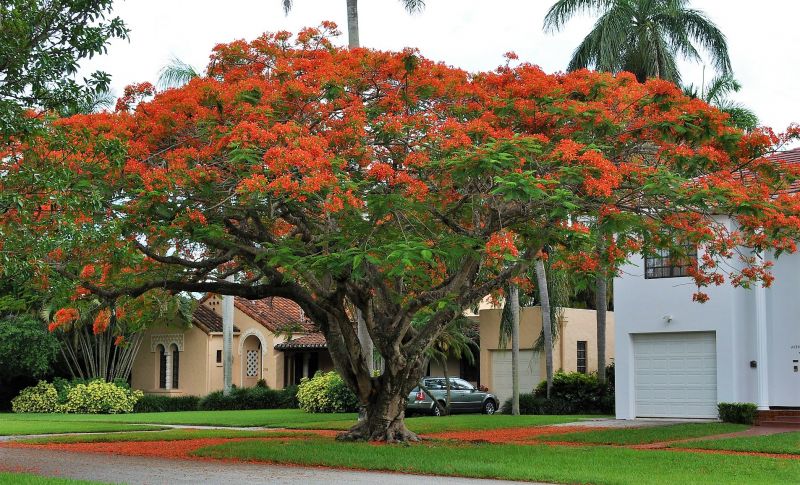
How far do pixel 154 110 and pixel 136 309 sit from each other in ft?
20.4

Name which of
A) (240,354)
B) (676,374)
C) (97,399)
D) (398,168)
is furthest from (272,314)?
(398,168)

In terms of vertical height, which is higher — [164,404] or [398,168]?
[398,168]

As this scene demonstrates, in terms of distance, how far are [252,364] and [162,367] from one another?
3887 mm

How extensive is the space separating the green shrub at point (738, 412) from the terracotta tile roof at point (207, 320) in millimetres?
23287

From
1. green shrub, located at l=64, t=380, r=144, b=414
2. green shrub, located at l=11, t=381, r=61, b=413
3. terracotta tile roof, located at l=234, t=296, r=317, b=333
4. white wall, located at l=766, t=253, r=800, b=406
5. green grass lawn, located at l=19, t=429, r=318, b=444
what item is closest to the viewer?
green grass lawn, located at l=19, t=429, r=318, b=444

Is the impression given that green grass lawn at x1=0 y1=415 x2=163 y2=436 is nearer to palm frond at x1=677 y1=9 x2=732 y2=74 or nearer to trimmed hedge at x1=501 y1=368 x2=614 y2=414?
trimmed hedge at x1=501 y1=368 x2=614 y2=414

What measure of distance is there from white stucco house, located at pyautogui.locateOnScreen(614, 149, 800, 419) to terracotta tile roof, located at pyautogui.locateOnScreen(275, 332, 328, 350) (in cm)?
1686

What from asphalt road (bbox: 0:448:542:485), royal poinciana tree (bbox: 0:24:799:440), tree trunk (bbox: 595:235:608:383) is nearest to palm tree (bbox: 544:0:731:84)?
tree trunk (bbox: 595:235:608:383)

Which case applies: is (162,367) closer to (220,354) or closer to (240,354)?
(220,354)

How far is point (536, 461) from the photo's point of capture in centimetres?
1484

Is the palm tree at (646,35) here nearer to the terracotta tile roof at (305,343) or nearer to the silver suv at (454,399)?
the silver suv at (454,399)

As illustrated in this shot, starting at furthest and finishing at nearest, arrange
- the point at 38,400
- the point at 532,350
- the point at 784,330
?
the point at 38,400 < the point at 532,350 < the point at 784,330

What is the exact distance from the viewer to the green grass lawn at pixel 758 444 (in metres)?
16.9

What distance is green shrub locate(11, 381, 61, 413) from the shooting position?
3775 cm
